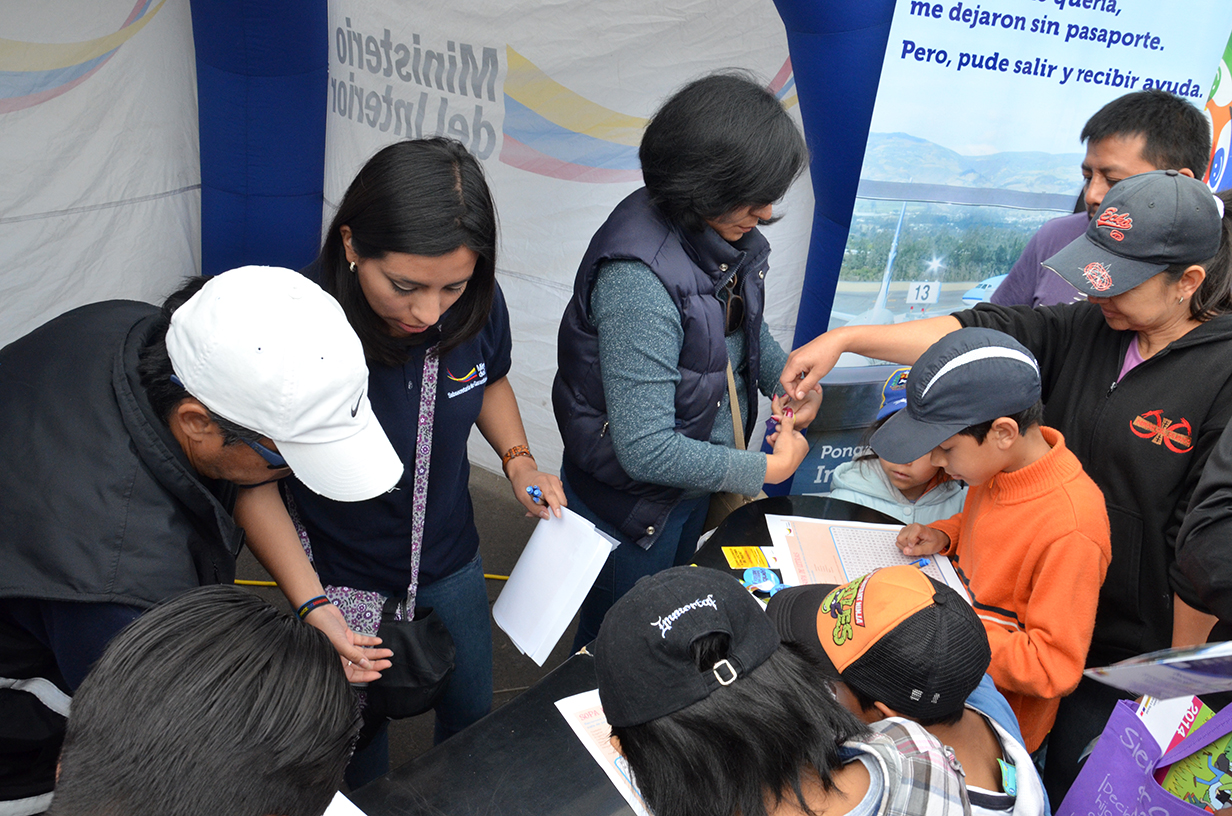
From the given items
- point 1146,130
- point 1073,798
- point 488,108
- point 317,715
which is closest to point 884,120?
point 1146,130

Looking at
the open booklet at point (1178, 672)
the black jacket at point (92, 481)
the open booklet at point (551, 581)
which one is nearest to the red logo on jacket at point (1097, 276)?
the open booklet at point (1178, 672)

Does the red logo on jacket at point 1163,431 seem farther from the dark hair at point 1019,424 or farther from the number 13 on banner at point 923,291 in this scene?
the number 13 on banner at point 923,291

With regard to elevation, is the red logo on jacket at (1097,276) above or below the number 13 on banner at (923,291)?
above

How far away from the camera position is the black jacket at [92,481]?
1104mm

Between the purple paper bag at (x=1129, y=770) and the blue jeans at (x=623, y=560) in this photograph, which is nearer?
the purple paper bag at (x=1129, y=770)

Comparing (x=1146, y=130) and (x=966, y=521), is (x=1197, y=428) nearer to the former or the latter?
(x=966, y=521)

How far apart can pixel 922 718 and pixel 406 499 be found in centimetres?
105

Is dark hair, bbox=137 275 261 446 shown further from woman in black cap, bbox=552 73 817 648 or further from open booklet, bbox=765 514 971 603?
open booklet, bbox=765 514 971 603

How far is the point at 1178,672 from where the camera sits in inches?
40.8

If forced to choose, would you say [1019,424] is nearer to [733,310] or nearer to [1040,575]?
[1040,575]

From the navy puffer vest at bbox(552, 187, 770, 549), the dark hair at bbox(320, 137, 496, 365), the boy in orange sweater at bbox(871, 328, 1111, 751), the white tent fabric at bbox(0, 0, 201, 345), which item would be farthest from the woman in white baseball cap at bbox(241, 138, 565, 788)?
the white tent fabric at bbox(0, 0, 201, 345)

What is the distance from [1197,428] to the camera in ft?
5.33

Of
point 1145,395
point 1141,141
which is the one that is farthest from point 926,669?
point 1141,141

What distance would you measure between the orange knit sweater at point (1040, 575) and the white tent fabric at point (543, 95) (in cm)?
167
